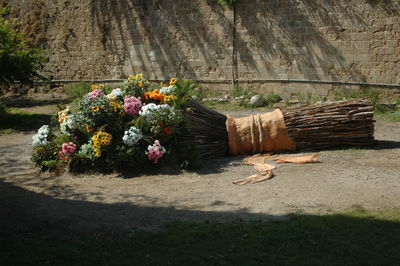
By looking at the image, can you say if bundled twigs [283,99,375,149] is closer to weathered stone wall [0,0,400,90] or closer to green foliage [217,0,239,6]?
weathered stone wall [0,0,400,90]

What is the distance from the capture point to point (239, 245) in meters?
4.59

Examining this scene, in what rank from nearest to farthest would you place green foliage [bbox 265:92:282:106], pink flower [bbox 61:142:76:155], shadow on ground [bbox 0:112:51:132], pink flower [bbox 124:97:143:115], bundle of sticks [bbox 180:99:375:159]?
1. pink flower [bbox 61:142:76:155]
2. pink flower [bbox 124:97:143:115]
3. bundle of sticks [bbox 180:99:375:159]
4. shadow on ground [bbox 0:112:51:132]
5. green foliage [bbox 265:92:282:106]

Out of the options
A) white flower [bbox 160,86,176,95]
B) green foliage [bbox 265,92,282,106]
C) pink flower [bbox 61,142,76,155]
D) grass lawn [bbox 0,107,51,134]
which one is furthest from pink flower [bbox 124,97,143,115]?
green foliage [bbox 265,92,282,106]

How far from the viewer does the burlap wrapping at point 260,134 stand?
8.00 m

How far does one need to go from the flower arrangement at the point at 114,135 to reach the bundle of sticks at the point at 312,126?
0.34 m

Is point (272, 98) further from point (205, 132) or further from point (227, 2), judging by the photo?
point (205, 132)

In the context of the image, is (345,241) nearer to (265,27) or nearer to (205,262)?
(205,262)

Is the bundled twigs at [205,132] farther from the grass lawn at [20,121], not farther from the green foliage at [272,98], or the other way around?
the green foliage at [272,98]

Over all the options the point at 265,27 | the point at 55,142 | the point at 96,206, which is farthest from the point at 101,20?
the point at 96,206

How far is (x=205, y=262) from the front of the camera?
13.9ft

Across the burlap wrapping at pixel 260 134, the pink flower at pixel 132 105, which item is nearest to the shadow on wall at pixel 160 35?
the burlap wrapping at pixel 260 134

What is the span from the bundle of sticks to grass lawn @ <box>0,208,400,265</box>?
2.75 metres

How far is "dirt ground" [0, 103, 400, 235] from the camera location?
5496mm

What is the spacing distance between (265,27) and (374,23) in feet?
9.52
